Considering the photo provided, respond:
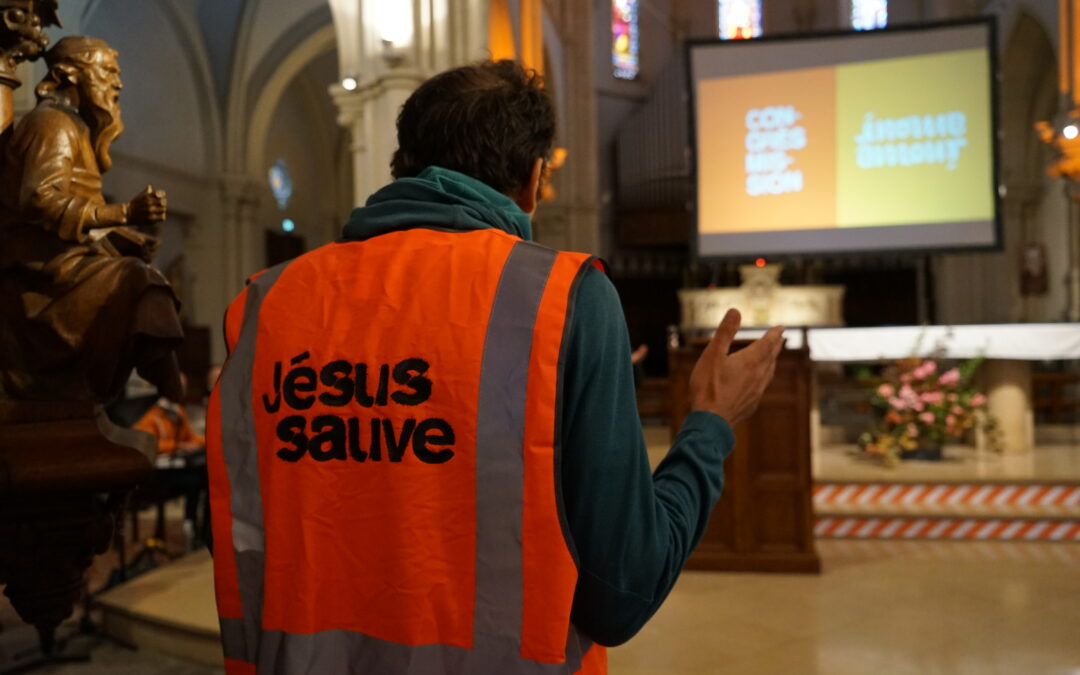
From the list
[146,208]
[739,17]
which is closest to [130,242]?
[146,208]

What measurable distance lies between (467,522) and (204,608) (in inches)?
137

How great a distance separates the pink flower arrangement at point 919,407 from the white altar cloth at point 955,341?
0.48 ft

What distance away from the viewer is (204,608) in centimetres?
406

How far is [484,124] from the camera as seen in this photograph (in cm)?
114

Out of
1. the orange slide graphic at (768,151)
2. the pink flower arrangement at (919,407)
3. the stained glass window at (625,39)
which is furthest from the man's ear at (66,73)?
the stained glass window at (625,39)

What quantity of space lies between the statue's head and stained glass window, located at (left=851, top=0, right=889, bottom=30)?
16547mm

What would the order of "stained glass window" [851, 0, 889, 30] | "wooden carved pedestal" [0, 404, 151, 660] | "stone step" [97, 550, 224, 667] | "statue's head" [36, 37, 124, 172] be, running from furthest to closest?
"stained glass window" [851, 0, 889, 30], "stone step" [97, 550, 224, 667], "statue's head" [36, 37, 124, 172], "wooden carved pedestal" [0, 404, 151, 660]

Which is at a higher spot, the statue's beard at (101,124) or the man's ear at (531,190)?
the statue's beard at (101,124)

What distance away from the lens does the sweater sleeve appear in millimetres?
991

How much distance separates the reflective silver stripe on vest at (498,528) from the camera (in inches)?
39.2

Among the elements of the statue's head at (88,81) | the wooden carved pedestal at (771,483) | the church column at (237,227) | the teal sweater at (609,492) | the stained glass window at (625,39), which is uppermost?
the stained glass window at (625,39)

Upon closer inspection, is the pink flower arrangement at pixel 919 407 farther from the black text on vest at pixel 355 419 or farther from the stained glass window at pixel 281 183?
the stained glass window at pixel 281 183

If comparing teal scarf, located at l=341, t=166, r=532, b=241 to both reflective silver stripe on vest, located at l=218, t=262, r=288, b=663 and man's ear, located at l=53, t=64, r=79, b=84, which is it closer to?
reflective silver stripe on vest, located at l=218, t=262, r=288, b=663

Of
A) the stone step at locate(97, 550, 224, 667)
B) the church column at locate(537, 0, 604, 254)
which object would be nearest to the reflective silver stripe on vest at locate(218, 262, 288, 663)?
the stone step at locate(97, 550, 224, 667)
